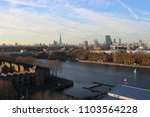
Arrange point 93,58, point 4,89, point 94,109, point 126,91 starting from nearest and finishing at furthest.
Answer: point 94,109 → point 126,91 → point 4,89 → point 93,58

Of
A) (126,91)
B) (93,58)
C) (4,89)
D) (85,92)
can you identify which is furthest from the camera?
(93,58)

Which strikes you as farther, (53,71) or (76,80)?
(53,71)

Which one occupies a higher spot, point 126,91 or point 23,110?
point 23,110

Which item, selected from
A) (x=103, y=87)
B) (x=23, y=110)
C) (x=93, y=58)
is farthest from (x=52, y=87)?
(x=93, y=58)

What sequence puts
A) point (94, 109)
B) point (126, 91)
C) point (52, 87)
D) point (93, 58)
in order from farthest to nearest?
point (93, 58) < point (52, 87) < point (126, 91) < point (94, 109)

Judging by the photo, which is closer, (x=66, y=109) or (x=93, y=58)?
(x=66, y=109)

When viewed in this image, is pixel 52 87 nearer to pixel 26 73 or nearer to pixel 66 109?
pixel 26 73

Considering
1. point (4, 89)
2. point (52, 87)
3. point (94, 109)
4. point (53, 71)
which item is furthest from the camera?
point (53, 71)

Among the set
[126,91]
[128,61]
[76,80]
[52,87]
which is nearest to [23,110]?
[126,91]

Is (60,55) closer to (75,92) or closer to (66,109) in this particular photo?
(75,92)
